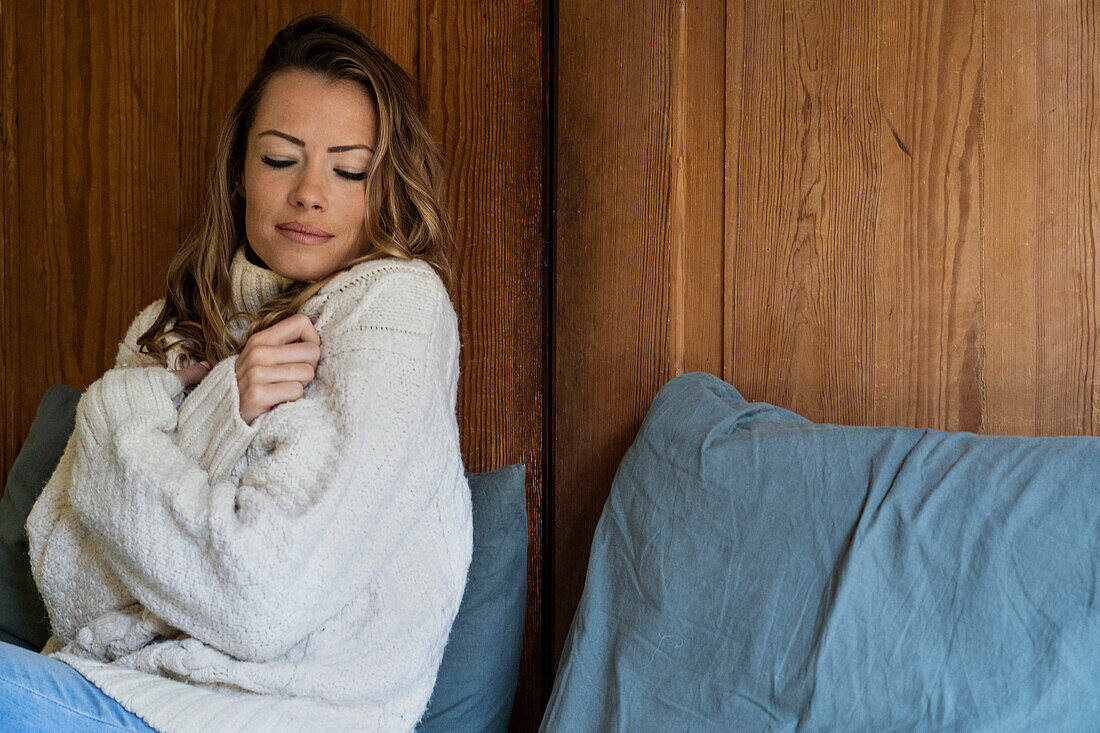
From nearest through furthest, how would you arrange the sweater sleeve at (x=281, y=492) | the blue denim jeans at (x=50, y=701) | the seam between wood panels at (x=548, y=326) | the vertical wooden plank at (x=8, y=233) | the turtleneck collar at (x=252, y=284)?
the blue denim jeans at (x=50, y=701), the sweater sleeve at (x=281, y=492), the turtleneck collar at (x=252, y=284), the seam between wood panels at (x=548, y=326), the vertical wooden plank at (x=8, y=233)

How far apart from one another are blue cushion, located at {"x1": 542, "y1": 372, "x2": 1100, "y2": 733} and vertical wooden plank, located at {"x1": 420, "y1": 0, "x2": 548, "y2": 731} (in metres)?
0.33

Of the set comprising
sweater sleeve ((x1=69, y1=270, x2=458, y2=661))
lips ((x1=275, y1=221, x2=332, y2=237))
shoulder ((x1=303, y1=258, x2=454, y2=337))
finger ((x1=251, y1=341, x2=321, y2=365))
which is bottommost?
sweater sleeve ((x1=69, y1=270, x2=458, y2=661))

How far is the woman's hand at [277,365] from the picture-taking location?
1.05 meters

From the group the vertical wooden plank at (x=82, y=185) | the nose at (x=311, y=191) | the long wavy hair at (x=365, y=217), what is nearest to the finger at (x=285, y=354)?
the long wavy hair at (x=365, y=217)

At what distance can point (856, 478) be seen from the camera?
3.15ft

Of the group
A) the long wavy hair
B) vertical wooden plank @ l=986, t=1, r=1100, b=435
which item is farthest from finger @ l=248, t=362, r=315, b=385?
vertical wooden plank @ l=986, t=1, r=1100, b=435

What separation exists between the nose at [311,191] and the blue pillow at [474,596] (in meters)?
0.45

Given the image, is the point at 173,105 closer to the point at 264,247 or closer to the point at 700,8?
the point at 264,247

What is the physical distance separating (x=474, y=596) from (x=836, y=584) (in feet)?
1.62

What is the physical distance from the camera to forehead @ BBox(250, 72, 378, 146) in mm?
1209

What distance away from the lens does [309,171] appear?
1.20 m

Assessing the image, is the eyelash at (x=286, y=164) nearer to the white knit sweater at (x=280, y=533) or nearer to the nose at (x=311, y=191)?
the nose at (x=311, y=191)

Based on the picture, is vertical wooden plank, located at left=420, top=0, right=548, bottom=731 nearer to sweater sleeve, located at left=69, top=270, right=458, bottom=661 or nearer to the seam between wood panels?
the seam between wood panels

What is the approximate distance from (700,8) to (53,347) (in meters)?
1.38
